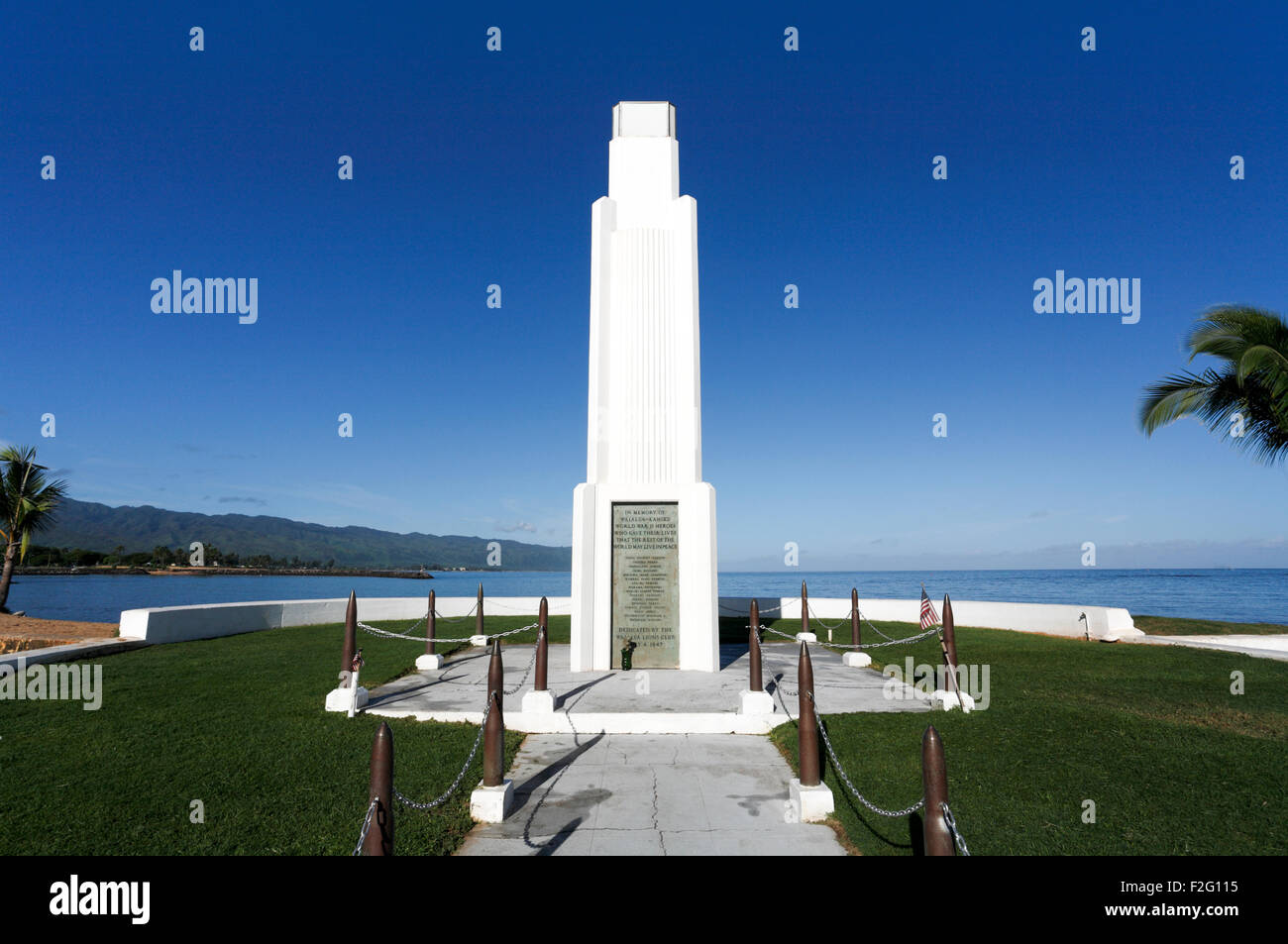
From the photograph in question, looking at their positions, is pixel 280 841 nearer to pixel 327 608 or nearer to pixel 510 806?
pixel 510 806

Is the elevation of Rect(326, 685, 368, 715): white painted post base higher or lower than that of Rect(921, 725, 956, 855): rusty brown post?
lower

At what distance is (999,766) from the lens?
255 inches

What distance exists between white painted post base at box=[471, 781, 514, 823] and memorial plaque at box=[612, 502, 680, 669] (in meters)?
6.24

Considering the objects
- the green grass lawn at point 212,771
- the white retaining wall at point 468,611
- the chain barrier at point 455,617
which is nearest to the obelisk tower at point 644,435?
the green grass lawn at point 212,771

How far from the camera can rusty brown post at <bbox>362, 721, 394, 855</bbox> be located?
→ 358cm

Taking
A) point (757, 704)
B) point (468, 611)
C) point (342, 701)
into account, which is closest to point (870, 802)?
point (757, 704)

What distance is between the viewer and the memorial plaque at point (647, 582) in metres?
11.9

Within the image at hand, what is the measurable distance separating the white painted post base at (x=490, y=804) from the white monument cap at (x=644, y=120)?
12.0 m

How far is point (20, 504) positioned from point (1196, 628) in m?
34.2

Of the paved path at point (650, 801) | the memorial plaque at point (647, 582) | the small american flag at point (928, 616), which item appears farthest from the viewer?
the memorial plaque at point (647, 582)

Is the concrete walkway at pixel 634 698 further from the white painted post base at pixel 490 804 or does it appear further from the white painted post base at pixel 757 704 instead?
the white painted post base at pixel 490 804

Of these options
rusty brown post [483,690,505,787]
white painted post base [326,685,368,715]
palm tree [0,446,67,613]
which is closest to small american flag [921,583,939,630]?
rusty brown post [483,690,505,787]

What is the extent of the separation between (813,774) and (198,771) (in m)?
5.85

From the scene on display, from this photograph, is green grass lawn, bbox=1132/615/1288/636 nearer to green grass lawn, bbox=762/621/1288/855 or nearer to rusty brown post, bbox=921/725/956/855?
green grass lawn, bbox=762/621/1288/855
